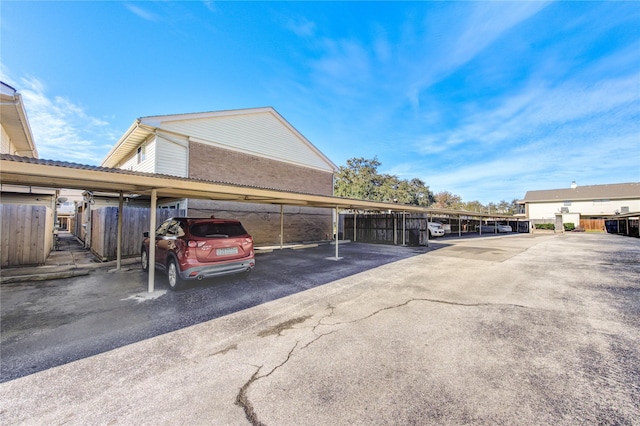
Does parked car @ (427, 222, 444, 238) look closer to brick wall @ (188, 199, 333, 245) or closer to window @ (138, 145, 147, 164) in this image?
brick wall @ (188, 199, 333, 245)

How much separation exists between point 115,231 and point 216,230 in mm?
5965

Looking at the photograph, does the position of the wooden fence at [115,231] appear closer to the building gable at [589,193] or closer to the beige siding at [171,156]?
the beige siding at [171,156]

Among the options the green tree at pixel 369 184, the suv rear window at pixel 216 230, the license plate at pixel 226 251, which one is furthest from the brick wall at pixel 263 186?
the green tree at pixel 369 184

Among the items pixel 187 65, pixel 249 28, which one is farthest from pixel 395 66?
pixel 187 65

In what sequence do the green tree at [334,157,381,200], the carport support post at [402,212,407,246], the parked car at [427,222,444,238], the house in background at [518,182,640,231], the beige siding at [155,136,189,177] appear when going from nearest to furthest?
the beige siding at [155,136,189,177] < the carport support post at [402,212,407,246] < the parked car at [427,222,444,238] < the house in background at [518,182,640,231] < the green tree at [334,157,381,200]

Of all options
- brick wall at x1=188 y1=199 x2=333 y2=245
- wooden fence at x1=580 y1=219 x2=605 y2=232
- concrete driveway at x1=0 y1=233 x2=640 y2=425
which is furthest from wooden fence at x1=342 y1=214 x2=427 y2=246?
wooden fence at x1=580 y1=219 x2=605 y2=232

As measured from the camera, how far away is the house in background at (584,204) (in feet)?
111

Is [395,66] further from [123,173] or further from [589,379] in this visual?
[589,379]

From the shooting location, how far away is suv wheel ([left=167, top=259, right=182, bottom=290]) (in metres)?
5.71

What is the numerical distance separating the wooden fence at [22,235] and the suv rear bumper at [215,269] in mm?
6284

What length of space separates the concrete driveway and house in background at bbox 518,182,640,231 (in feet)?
124

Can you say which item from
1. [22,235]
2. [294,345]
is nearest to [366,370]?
[294,345]

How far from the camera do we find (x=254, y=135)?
1449 cm

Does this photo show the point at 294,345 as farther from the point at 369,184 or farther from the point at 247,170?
the point at 369,184
